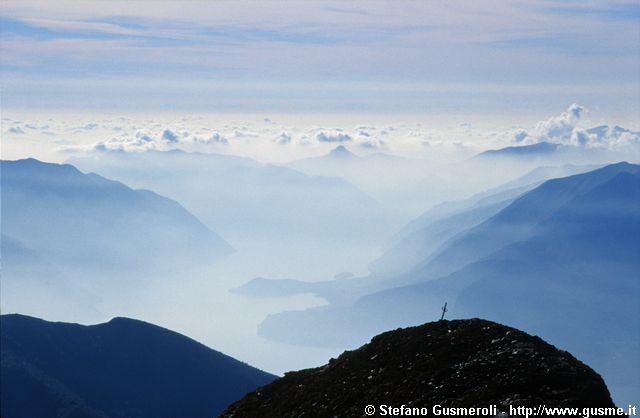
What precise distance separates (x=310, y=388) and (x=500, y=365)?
739 inches

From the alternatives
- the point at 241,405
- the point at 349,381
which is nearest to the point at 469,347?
the point at 349,381

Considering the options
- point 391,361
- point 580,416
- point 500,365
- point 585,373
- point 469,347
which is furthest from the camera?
point 391,361

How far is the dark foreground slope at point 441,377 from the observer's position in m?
47.5

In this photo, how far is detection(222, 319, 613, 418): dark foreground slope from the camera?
47500mm

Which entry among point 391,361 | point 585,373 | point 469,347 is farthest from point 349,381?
point 585,373

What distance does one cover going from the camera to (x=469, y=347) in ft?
191

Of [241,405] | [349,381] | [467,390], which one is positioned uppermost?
[467,390]

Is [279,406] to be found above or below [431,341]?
below

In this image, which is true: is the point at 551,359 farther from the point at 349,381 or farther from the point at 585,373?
the point at 349,381

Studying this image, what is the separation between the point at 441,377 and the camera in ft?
176

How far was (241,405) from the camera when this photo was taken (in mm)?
69875

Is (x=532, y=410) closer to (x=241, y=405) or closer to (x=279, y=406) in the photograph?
Result: (x=279, y=406)

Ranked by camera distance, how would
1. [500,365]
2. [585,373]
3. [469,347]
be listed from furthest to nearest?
[469,347] < [500,365] < [585,373]

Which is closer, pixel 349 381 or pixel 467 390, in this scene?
pixel 467 390
